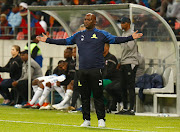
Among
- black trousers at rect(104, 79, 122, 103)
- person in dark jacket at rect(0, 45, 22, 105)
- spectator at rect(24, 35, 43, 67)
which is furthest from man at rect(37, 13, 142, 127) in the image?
spectator at rect(24, 35, 43, 67)

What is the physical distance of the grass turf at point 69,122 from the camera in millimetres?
11307

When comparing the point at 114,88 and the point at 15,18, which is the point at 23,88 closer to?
the point at 114,88

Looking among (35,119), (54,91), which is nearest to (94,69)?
(35,119)

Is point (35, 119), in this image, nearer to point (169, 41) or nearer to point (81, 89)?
point (81, 89)

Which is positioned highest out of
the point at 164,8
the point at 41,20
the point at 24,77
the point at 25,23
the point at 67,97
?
the point at 164,8

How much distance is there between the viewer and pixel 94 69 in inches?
446

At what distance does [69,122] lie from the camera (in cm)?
1288

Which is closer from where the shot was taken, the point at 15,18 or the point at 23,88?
the point at 23,88

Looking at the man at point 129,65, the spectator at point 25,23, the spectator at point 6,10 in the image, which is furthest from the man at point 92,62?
the spectator at point 6,10

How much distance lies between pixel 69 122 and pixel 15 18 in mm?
11794

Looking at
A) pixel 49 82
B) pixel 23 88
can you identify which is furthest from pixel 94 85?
pixel 23 88

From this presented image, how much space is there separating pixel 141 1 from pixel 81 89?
447 inches

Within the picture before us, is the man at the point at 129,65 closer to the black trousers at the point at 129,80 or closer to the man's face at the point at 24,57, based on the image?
the black trousers at the point at 129,80

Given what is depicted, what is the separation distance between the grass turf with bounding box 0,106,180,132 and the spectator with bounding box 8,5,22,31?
326 inches
